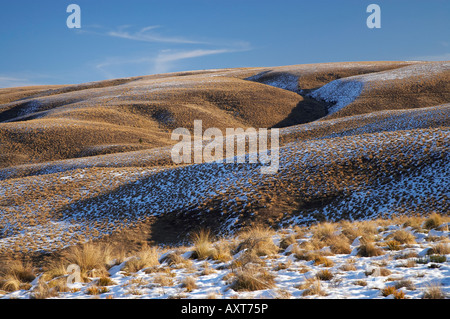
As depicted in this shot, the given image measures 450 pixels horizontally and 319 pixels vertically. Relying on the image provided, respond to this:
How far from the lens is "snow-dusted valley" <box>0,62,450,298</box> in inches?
281

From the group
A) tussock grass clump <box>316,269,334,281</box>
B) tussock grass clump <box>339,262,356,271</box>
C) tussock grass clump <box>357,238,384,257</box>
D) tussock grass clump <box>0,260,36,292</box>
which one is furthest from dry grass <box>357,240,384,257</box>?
tussock grass clump <box>0,260,36,292</box>

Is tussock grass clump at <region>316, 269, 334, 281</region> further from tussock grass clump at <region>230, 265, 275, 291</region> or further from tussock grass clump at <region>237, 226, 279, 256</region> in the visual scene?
tussock grass clump at <region>237, 226, 279, 256</region>

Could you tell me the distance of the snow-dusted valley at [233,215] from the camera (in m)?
7.14

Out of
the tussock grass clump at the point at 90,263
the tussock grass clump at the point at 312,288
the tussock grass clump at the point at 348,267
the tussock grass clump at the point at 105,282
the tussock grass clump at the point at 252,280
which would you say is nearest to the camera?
the tussock grass clump at the point at 312,288

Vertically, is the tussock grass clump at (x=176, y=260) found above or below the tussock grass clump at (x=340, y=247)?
below

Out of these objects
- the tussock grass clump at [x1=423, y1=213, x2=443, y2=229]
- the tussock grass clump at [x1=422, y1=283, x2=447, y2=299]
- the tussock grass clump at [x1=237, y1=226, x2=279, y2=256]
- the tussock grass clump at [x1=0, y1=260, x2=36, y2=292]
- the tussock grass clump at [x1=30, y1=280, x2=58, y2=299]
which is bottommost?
the tussock grass clump at [x1=0, y1=260, x2=36, y2=292]

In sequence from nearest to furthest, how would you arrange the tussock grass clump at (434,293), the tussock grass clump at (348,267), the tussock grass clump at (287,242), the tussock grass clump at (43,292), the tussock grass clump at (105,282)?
the tussock grass clump at (434,293) < the tussock grass clump at (43,292) < the tussock grass clump at (348,267) < the tussock grass clump at (105,282) < the tussock grass clump at (287,242)

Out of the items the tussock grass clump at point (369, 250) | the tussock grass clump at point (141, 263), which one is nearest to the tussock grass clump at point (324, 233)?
the tussock grass clump at point (369, 250)

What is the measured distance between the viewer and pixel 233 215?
17922 mm

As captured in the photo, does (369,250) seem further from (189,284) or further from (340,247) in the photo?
(189,284)

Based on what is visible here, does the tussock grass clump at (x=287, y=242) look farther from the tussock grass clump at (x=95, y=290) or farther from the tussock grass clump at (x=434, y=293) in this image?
the tussock grass clump at (x=95, y=290)

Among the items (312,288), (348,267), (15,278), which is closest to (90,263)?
(15,278)
